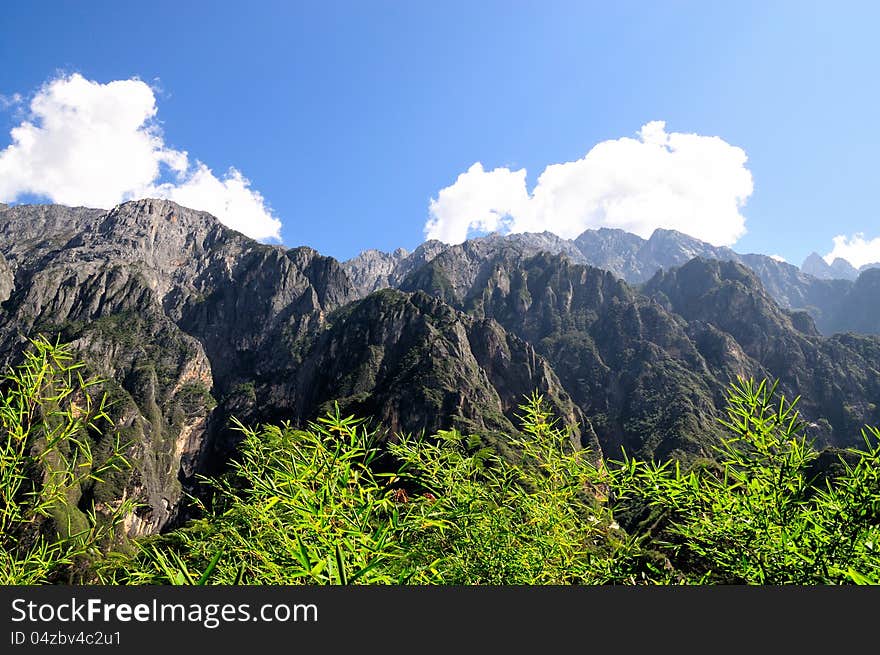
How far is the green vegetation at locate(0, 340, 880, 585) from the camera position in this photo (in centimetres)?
357

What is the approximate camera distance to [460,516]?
16.6ft

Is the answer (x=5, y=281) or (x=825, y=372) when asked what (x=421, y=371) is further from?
(x=5, y=281)

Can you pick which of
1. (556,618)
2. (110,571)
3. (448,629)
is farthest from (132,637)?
(110,571)

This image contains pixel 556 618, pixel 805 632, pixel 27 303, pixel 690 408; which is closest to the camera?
pixel 805 632

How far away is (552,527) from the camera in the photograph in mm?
5160

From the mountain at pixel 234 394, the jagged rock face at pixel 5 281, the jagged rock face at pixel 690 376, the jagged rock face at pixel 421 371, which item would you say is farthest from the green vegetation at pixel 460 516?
the jagged rock face at pixel 5 281

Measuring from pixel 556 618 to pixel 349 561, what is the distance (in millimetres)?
1686

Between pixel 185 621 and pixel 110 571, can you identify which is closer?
pixel 185 621

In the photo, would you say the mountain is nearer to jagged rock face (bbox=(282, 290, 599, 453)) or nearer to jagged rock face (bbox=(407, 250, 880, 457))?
jagged rock face (bbox=(282, 290, 599, 453))

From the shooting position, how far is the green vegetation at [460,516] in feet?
11.7

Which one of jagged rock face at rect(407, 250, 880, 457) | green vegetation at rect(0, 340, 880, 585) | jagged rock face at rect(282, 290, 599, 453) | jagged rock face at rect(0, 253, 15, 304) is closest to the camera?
green vegetation at rect(0, 340, 880, 585)

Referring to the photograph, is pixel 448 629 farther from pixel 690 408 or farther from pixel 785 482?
pixel 690 408

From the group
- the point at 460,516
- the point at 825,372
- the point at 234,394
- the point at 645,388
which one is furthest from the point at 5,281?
the point at 825,372

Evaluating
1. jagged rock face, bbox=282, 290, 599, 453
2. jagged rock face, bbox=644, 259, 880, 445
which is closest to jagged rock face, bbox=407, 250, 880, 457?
jagged rock face, bbox=644, 259, 880, 445
